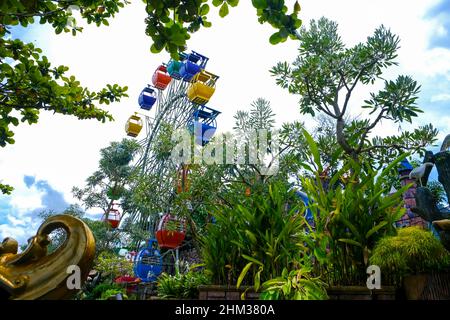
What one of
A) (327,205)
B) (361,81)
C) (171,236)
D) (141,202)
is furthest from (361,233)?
(171,236)

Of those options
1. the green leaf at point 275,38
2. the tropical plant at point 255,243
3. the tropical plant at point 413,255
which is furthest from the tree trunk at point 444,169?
the green leaf at point 275,38

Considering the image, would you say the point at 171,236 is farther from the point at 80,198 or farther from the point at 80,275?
the point at 80,275

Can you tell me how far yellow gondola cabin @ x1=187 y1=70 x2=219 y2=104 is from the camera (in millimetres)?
18272

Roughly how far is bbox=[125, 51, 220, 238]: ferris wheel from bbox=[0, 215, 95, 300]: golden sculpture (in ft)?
48.9

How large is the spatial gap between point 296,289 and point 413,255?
3.08 feet

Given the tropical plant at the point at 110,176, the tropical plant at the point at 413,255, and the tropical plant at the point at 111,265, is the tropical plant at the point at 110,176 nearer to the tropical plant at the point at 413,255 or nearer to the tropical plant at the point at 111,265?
the tropical plant at the point at 111,265

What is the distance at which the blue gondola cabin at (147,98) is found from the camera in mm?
23531

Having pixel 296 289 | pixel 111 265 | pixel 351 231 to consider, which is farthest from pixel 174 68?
pixel 296 289

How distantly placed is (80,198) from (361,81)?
59.4ft

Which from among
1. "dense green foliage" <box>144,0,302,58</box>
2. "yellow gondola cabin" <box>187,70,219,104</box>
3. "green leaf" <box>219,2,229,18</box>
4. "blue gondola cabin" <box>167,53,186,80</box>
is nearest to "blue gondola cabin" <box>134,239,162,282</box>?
"yellow gondola cabin" <box>187,70,219,104</box>

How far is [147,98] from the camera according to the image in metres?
23.6

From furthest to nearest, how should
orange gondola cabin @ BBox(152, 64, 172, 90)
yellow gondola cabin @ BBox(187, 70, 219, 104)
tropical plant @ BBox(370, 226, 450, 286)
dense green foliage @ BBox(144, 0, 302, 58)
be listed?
1. orange gondola cabin @ BBox(152, 64, 172, 90)
2. yellow gondola cabin @ BBox(187, 70, 219, 104)
3. tropical plant @ BBox(370, 226, 450, 286)
4. dense green foliage @ BBox(144, 0, 302, 58)

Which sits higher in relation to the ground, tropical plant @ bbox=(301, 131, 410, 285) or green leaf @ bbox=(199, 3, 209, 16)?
green leaf @ bbox=(199, 3, 209, 16)

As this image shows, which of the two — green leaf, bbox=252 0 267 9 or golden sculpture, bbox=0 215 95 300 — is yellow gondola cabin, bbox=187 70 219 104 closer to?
green leaf, bbox=252 0 267 9
